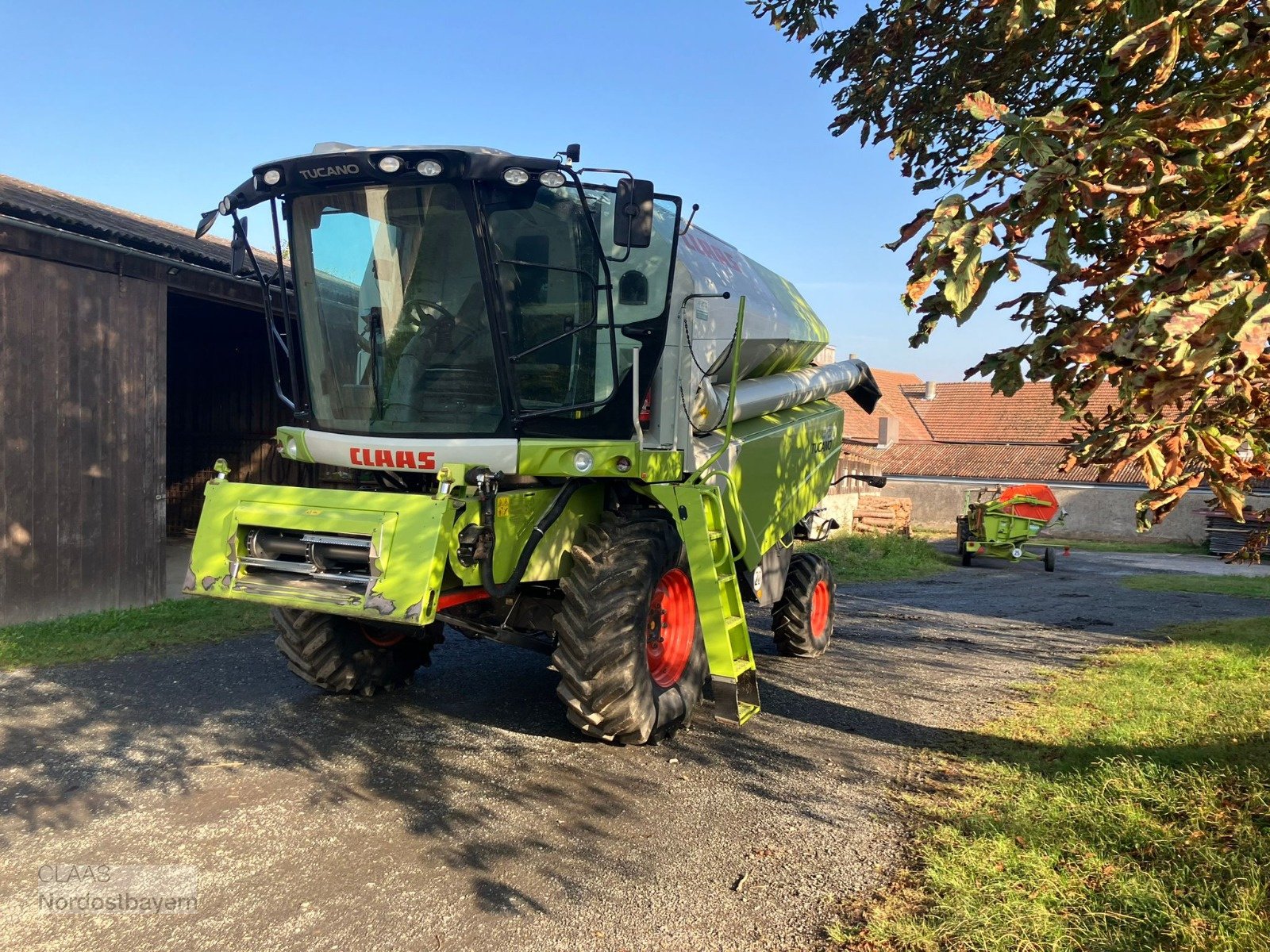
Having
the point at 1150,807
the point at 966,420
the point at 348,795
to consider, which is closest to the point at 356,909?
the point at 348,795

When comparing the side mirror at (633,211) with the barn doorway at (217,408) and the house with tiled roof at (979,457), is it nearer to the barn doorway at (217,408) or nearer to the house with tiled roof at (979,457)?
the barn doorway at (217,408)

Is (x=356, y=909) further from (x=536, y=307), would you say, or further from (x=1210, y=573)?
(x=1210, y=573)

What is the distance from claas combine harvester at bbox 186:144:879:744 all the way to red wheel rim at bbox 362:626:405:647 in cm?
3

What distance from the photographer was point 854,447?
3083 cm

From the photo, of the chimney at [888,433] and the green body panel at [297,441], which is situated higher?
the chimney at [888,433]

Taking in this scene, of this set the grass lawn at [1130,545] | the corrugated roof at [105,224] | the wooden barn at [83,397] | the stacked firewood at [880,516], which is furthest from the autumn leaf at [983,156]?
the grass lawn at [1130,545]

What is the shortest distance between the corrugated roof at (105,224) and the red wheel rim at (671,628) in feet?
16.0

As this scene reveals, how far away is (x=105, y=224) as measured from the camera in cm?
918

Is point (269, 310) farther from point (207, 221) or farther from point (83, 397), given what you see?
point (83, 397)

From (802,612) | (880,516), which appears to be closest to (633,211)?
(802,612)

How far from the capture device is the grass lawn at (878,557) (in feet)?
53.1

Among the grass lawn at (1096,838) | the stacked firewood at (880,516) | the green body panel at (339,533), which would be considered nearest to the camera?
the grass lawn at (1096,838)

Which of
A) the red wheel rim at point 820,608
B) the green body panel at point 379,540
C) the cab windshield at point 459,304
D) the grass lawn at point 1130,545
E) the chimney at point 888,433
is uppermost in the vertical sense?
the chimney at point 888,433

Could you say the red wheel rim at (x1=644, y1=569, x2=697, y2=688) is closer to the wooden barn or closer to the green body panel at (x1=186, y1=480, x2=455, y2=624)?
the green body panel at (x1=186, y1=480, x2=455, y2=624)
